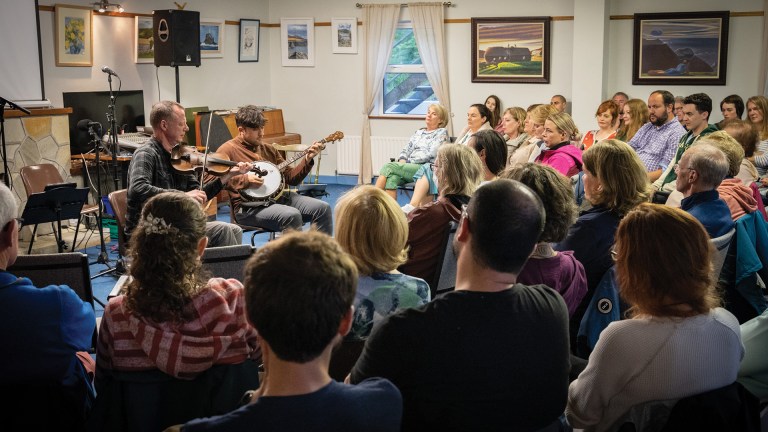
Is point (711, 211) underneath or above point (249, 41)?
underneath

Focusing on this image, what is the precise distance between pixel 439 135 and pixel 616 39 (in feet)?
10.2

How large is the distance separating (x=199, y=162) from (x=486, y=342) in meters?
3.72

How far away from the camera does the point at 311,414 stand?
1.33 metres

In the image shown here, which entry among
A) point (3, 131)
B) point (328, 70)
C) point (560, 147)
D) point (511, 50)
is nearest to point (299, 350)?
point (560, 147)

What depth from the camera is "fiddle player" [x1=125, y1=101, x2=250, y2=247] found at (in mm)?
4613

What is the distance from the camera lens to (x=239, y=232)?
486cm

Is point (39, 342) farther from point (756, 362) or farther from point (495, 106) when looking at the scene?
point (495, 106)

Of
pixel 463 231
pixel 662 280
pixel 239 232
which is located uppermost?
pixel 463 231

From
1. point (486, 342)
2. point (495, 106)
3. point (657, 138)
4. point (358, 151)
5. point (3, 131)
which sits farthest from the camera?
point (358, 151)

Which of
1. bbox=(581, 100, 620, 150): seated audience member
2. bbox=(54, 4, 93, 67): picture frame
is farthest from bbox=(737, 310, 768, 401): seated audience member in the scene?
bbox=(54, 4, 93, 67): picture frame

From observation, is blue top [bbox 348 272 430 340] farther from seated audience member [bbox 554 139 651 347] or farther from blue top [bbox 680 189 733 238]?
blue top [bbox 680 189 733 238]

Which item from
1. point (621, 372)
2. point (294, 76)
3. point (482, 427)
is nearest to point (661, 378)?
point (621, 372)

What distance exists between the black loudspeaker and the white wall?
42 cm

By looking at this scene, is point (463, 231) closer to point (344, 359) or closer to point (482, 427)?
point (482, 427)
